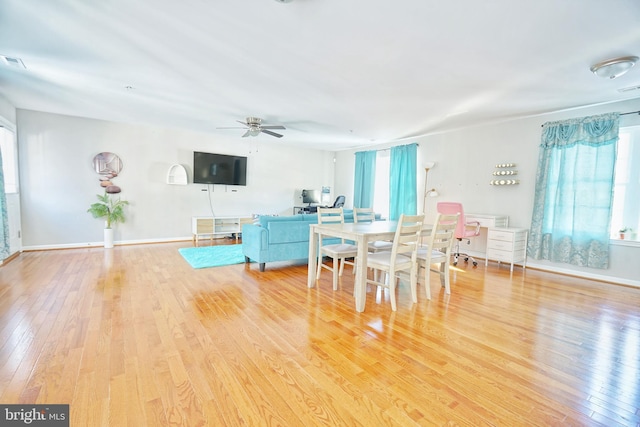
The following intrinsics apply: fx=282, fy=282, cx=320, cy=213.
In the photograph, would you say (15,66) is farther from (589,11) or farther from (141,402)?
(589,11)

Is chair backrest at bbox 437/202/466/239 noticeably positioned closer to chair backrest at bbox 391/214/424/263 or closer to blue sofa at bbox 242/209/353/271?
chair backrest at bbox 391/214/424/263

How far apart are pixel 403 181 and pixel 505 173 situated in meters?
2.12

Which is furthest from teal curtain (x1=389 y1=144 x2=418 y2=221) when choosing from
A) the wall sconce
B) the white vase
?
the white vase

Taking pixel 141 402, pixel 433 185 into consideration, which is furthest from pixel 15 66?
pixel 433 185

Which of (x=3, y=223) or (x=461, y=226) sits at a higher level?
(x=461, y=226)

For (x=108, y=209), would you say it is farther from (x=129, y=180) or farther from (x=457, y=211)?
(x=457, y=211)

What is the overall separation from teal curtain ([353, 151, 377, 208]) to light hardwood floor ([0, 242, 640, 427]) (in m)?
4.39

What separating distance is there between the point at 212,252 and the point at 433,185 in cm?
474

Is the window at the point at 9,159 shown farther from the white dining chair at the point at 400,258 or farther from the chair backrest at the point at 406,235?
the chair backrest at the point at 406,235

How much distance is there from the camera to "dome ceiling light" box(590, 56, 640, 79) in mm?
2631

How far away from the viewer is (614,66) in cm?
270

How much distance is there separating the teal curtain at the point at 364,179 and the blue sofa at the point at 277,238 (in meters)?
3.58

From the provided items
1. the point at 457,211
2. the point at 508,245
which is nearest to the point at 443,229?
the point at 457,211

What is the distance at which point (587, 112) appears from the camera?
4137 millimetres
